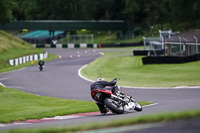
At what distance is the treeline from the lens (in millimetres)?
88144

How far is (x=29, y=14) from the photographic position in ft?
441

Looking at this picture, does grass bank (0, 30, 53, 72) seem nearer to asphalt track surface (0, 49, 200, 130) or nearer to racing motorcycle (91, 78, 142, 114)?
asphalt track surface (0, 49, 200, 130)

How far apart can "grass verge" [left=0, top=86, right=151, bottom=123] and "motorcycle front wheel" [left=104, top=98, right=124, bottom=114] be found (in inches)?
99.0

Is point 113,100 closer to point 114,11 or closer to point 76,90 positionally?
point 76,90

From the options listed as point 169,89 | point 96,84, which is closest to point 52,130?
point 96,84

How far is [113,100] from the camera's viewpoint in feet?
45.3

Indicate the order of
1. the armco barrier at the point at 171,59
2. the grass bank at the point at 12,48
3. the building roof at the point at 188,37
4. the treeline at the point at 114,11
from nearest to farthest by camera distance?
the armco barrier at the point at 171,59 → the building roof at the point at 188,37 → the grass bank at the point at 12,48 → the treeline at the point at 114,11

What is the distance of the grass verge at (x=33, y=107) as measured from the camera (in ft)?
50.7

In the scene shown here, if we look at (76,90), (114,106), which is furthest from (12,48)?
(114,106)

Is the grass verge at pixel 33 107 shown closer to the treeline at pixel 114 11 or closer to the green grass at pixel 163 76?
the green grass at pixel 163 76

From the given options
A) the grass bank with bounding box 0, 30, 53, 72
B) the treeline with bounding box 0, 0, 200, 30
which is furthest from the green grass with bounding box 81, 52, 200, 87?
the treeline with bounding box 0, 0, 200, 30

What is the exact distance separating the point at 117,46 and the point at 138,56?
28418mm

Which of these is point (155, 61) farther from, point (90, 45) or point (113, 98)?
point (90, 45)

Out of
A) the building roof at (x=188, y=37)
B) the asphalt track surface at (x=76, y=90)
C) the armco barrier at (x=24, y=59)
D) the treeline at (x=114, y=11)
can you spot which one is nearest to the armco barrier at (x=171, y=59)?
the building roof at (x=188, y=37)
